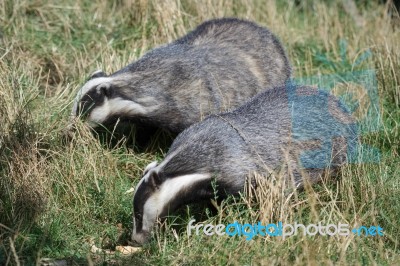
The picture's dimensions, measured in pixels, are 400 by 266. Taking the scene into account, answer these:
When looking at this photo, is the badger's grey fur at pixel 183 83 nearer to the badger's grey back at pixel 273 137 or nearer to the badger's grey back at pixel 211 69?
the badger's grey back at pixel 211 69

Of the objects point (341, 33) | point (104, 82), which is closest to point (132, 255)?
point (104, 82)

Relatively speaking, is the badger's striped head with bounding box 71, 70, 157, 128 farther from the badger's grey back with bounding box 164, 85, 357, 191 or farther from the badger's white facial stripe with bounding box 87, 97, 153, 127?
the badger's grey back with bounding box 164, 85, 357, 191

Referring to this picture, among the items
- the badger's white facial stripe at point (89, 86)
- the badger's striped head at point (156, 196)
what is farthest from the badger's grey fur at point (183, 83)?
the badger's striped head at point (156, 196)

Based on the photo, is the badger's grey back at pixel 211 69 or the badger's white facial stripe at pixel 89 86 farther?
the badger's grey back at pixel 211 69

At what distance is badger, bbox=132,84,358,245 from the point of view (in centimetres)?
476

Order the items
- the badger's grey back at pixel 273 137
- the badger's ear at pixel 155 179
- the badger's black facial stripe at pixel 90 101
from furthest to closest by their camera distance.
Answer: the badger's black facial stripe at pixel 90 101
the badger's grey back at pixel 273 137
the badger's ear at pixel 155 179

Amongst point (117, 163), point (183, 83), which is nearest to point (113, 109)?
point (117, 163)

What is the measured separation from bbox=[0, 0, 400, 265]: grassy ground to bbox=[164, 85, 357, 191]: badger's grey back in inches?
8.8

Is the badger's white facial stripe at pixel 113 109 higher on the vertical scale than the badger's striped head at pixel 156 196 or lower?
higher

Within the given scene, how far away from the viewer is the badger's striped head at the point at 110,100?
589 centimetres

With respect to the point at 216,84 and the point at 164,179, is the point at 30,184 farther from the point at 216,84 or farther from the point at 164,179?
the point at 216,84

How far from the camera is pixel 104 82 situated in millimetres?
5895

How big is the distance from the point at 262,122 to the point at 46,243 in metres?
1.68

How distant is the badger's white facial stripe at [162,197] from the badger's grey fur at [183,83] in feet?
4.26
